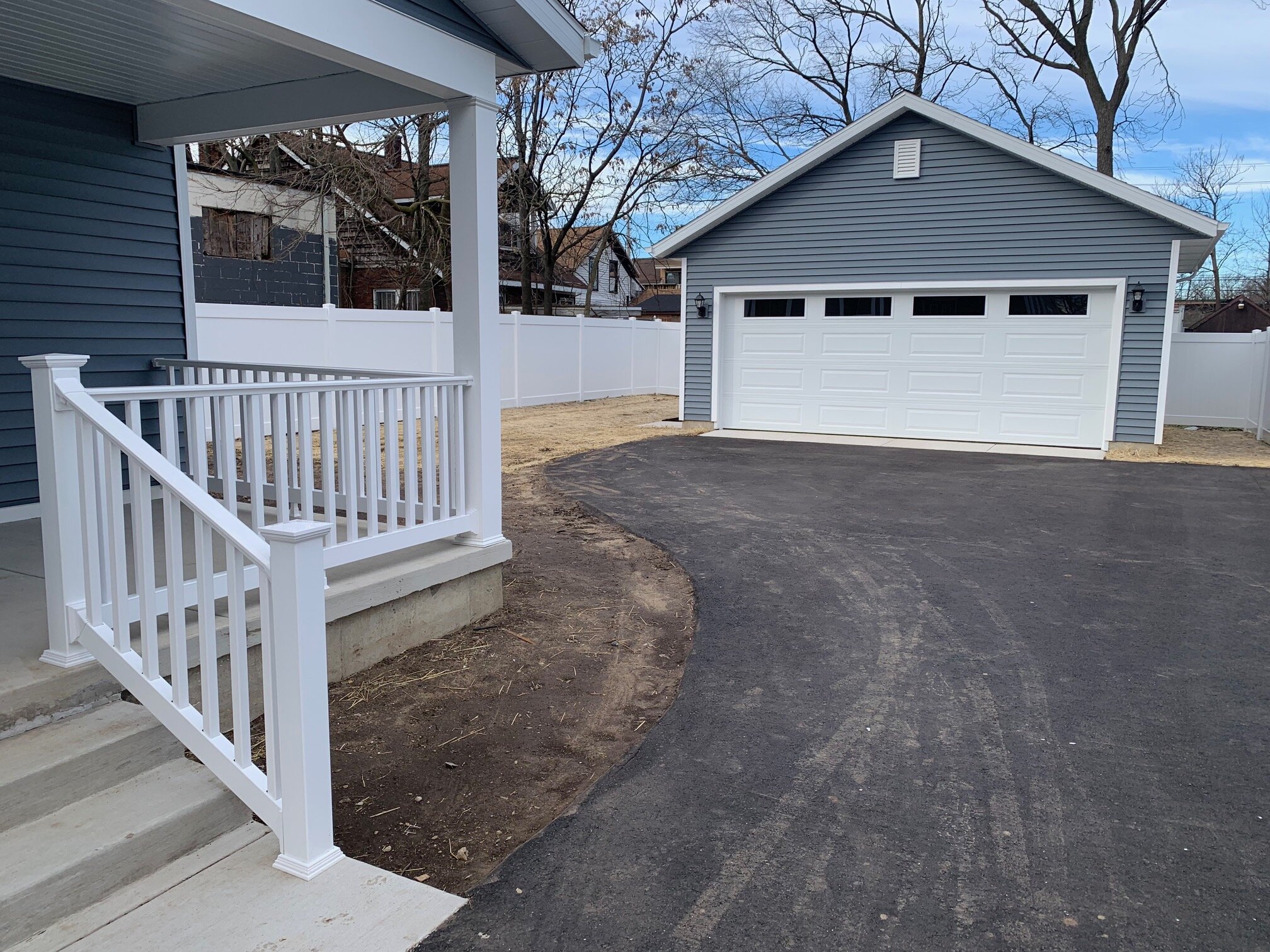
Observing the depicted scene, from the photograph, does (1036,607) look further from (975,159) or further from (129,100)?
(975,159)

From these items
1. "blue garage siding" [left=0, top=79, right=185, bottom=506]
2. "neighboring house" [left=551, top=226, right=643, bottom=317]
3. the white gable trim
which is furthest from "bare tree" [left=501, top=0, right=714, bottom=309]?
"blue garage siding" [left=0, top=79, right=185, bottom=506]

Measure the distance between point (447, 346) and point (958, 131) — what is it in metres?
8.05

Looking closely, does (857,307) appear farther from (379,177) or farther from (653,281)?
(653,281)

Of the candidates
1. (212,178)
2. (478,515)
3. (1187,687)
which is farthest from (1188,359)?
(212,178)

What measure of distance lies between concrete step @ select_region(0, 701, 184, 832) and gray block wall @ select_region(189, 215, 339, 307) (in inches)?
667

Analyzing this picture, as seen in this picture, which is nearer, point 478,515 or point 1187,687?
point 1187,687

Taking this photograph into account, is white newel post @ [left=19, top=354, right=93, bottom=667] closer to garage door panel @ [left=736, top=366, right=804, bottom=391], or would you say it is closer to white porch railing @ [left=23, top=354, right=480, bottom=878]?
white porch railing @ [left=23, top=354, right=480, bottom=878]

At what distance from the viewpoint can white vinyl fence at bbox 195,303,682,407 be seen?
39.2 ft

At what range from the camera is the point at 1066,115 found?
24219 millimetres

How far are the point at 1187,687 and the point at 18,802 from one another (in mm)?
4557

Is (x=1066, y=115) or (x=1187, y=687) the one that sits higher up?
(x=1066, y=115)

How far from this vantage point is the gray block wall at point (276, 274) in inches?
765

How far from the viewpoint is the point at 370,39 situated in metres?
4.14

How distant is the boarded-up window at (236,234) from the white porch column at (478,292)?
1704 cm
